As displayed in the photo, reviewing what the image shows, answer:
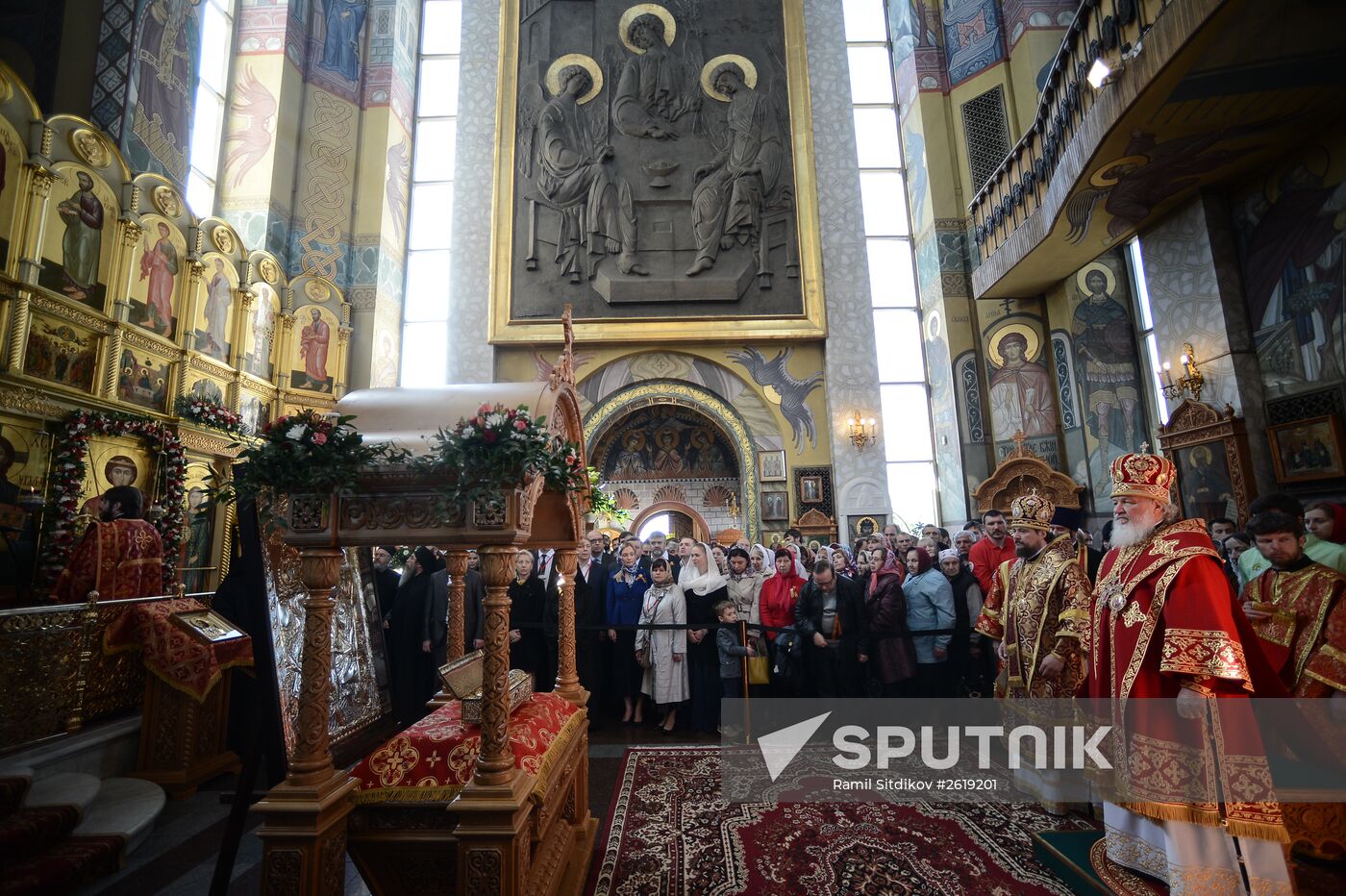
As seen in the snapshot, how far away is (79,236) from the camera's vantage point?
6887 mm

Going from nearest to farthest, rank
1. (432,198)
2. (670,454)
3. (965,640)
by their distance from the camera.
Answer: (965,640)
(432,198)
(670,454)

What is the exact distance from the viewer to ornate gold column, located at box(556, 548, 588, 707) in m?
3.87

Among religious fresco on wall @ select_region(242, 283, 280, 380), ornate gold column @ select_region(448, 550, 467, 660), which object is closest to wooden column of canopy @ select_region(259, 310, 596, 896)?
ornate gold column @ select_region(448, 550, 467, 660)

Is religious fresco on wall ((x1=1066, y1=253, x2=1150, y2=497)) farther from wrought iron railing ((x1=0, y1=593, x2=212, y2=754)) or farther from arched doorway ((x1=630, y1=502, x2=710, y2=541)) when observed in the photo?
wrought iron railing ((x1=0, y1=593, x2=212, y2=754))

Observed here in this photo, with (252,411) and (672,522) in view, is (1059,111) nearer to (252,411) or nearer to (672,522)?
(672,522)

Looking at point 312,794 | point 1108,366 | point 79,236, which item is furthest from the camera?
point 1108,366

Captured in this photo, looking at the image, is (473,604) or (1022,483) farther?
(1022,483)

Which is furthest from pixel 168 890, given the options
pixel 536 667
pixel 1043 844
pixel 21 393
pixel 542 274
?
pixel 542 274

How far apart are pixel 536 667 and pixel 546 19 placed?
1335cm

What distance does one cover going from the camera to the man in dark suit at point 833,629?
5.25 m

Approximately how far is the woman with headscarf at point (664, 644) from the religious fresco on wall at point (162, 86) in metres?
8.96

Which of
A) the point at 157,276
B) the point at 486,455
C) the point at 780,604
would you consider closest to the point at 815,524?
the point at 780,604

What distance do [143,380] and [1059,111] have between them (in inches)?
463

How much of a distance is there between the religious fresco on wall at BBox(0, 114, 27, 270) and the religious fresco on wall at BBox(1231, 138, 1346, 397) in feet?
42.8
